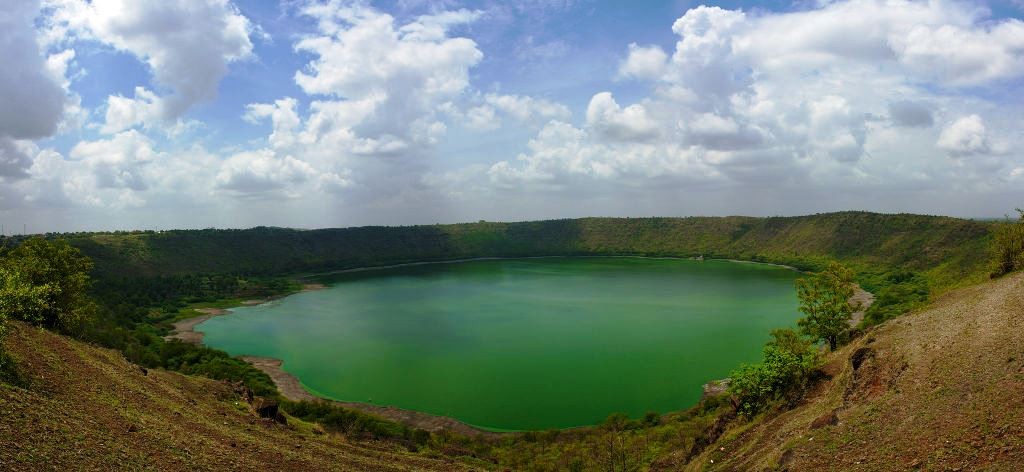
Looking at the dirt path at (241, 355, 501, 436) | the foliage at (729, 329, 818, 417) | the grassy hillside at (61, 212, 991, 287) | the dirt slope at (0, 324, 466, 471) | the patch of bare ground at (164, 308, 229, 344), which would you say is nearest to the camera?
the dirt slope at (0, 324, 466, 471)

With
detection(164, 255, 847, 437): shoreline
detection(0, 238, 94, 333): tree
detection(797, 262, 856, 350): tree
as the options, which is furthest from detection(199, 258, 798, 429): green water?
detection(0, 238, 94, 333): tree

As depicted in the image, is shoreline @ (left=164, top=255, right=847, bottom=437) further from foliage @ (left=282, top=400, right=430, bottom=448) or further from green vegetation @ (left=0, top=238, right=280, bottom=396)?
foliage @ (left=282, top=400, right=430, bottom=448)

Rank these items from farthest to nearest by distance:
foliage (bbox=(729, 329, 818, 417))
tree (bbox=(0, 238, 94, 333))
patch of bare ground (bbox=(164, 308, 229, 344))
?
patch of bare ground (bbox=(164, 308, 229, 344)), tree (bbox=(0, 238, 94, 333)), foliage (bbox=(729, 329, 818, 417))

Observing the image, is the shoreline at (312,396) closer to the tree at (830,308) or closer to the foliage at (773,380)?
the foliage at (773,380)

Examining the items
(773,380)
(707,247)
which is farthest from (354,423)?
(707,247)

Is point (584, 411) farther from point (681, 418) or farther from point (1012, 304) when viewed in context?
point (1012, 304)

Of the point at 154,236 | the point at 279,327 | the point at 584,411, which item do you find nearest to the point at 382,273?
the point at 154,236

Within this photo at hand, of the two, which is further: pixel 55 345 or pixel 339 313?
pixel 339 313

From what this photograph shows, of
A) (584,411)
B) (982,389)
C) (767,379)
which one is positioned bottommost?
(584,411)
